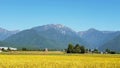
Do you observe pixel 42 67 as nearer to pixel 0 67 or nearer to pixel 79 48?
pixel 0 67

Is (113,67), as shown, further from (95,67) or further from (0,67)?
(0,67)

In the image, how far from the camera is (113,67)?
3656 cm

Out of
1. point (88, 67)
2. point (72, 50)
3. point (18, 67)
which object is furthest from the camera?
point (72, 50)

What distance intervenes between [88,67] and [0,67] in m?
9.41

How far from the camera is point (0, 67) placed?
3341cm

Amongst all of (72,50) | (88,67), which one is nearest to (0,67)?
(88,67)

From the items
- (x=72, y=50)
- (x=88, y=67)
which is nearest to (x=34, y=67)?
(x=88, y=67)

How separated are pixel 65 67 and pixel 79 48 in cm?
15803

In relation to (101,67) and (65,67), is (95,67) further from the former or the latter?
(65,67)

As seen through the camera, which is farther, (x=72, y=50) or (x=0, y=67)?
(x=72, y=50)

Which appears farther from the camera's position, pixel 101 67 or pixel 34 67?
pixel 101 67

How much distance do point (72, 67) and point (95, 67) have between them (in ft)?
9.34

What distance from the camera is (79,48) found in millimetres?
192125

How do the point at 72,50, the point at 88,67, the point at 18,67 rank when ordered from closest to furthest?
the point at 18,67 → the point at 88,67 → the point at 72,50
